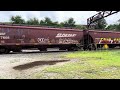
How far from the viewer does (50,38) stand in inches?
1164

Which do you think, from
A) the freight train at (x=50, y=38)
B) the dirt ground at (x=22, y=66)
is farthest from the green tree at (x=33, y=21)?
the dirt ground at (x=22, y=66)

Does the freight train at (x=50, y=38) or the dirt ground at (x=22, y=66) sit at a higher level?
the freight train at (x=50, y=38)

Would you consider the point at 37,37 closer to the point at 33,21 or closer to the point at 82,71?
the point at 82,71

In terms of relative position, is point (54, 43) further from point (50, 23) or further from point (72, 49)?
point (50, 23)

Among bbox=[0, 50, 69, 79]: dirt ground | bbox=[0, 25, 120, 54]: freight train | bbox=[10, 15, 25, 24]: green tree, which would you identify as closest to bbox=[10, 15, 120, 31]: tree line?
bbox=[10, 15, 25, 24]: green tree

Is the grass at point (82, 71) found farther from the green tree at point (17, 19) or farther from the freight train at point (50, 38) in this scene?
the green tree at point (17, 19)

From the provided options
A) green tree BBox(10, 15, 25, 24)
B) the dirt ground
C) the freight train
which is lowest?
the dirt ground

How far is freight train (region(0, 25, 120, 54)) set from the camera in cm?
2658

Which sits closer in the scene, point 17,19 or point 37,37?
point 37,37

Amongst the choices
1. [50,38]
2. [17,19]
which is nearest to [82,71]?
[50,38]

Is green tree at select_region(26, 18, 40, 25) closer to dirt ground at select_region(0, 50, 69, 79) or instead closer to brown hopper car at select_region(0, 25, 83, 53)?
brown hopper car at select_region(0, 25, 83, 53)

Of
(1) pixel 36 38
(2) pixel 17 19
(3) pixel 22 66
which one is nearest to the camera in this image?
(3) pixel 22 66

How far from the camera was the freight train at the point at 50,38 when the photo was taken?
87.2 ft
